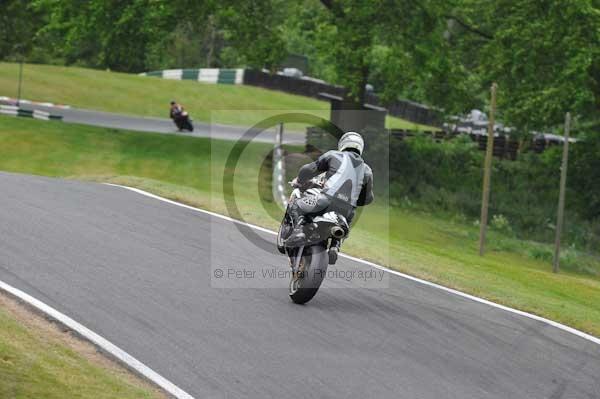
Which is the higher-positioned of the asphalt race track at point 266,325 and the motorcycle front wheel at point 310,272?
the motorcycle front wheel at point 310,272

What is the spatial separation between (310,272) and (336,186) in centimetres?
105

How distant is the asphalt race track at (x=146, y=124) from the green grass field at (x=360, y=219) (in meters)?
2.48

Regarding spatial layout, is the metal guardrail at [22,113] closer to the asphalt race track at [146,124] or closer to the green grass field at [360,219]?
the green grass field at [360,219]

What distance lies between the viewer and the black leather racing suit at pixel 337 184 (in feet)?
36.1

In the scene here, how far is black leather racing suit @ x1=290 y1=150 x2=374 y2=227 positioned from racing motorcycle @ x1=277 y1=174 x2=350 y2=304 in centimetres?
10

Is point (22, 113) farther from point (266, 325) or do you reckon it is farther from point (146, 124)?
point (266, 325)

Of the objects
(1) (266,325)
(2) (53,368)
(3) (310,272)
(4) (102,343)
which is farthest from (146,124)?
(2) (53,368)

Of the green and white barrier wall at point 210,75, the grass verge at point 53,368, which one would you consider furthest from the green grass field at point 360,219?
the green and white barrier wall at point 210,75

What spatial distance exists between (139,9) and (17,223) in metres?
21.2

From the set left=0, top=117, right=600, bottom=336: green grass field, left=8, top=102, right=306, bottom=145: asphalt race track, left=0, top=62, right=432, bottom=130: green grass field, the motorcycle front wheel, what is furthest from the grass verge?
left=0, top=62, right=432, bottom=130: green grass field

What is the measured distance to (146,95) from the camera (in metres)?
54.6

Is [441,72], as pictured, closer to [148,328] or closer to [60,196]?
[60,196]

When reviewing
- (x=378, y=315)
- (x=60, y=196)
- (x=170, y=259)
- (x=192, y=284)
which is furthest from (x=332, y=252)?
(x=60, y=196)

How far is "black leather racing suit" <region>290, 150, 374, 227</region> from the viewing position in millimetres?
11016
